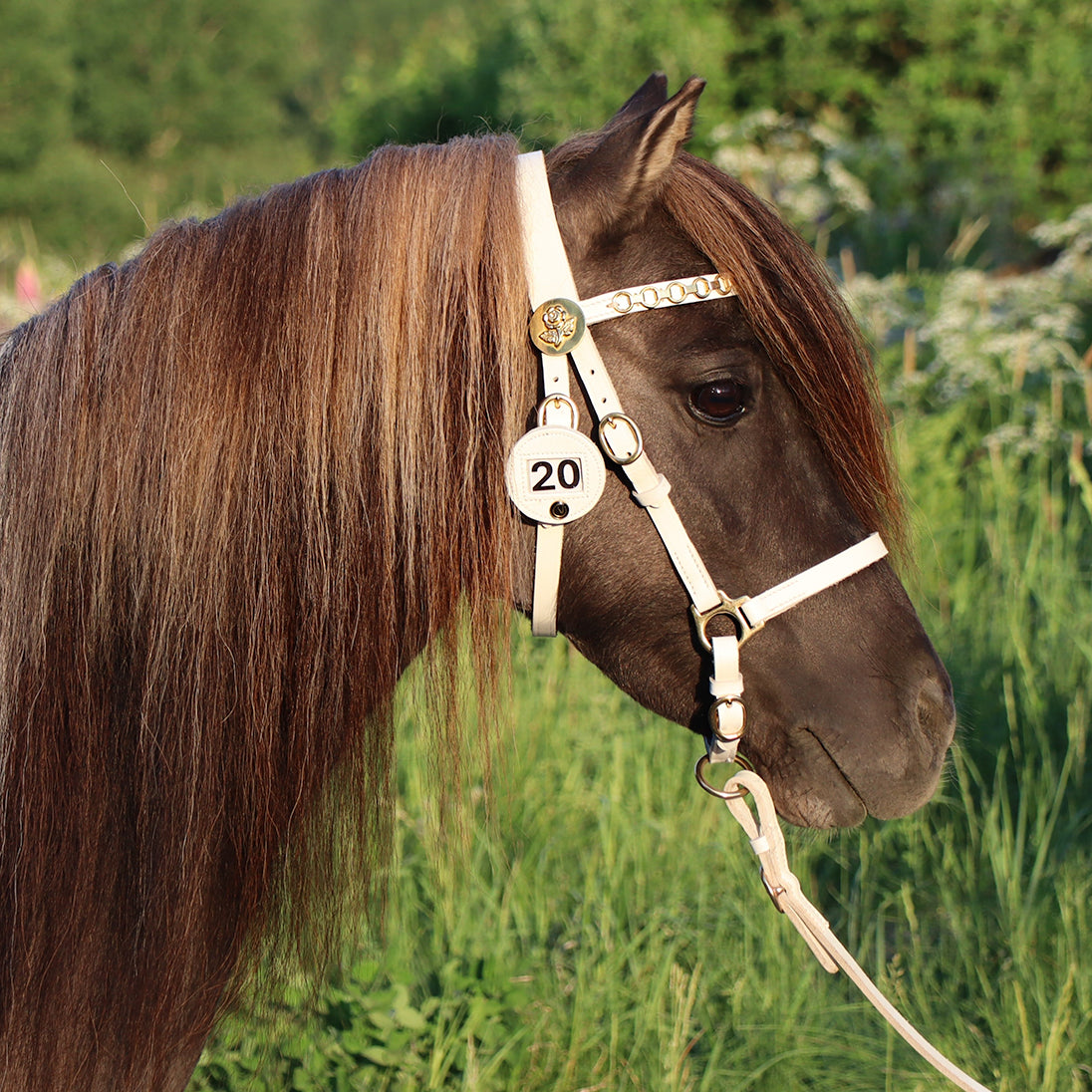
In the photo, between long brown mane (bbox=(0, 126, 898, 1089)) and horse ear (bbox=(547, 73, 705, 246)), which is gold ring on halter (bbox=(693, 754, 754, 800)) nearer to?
long brown mane (bbox=(0, 126, 898, 1089))

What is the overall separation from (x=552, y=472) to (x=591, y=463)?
5cm

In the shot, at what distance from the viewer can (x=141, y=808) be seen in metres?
1.32

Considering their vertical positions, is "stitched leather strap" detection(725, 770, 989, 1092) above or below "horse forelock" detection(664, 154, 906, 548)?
below

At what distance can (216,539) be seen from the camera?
1.29 meters

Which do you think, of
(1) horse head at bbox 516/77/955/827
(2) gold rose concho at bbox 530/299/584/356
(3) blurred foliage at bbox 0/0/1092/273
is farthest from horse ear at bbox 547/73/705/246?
(3) blurred foliage at bbox 0/0/1092/273

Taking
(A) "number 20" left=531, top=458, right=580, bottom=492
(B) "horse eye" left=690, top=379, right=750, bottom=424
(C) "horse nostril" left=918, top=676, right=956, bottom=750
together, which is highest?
(B) "horse eye" left=690, top=379, right=750, bottom=424

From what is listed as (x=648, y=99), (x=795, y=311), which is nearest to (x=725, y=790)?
(x=795, y=311)

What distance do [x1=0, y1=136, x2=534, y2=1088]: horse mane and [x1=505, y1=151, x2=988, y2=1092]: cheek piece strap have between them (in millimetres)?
35

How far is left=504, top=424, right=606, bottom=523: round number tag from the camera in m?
1.30

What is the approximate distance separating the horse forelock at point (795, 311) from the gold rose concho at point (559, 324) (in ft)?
0.71

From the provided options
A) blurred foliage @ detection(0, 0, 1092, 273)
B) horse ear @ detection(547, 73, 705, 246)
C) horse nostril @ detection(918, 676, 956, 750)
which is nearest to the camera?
horse ear @ detection(547, 73, 705, 246)

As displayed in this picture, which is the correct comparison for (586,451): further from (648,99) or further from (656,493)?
(648,99)

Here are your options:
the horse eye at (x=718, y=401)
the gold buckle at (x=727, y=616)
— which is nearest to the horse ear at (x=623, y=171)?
the horse eye at (x=718, y=401)

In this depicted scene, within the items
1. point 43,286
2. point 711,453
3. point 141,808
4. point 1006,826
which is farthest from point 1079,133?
point 141,808
